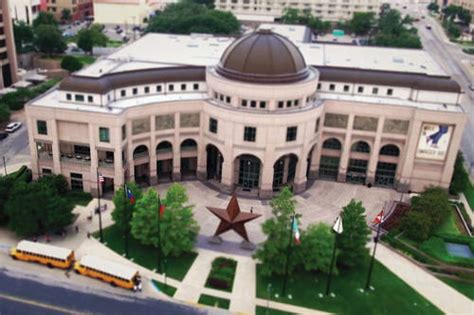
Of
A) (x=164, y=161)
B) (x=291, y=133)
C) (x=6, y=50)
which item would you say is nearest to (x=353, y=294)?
(x=291, y=133)

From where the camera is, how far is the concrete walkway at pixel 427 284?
169 feet

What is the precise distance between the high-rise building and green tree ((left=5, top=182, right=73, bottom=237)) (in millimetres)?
61216

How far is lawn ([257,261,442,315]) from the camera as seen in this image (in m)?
50.2

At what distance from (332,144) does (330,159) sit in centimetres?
263

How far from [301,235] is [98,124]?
31886mm

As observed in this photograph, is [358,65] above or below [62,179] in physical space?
above

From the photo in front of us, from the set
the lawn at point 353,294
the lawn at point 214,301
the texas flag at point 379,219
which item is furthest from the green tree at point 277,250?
the texas flag at point 379,219

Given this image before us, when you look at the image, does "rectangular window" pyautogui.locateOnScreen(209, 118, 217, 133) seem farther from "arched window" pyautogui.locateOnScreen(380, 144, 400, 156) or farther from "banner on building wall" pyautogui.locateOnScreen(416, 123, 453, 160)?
"banner on building wall" pyautogui.locateOnScreen(416, 123, 453, 160)

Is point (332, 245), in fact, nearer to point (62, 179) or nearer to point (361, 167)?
point (361, 167)

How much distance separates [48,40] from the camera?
419 ft

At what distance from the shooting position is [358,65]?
82188 mm

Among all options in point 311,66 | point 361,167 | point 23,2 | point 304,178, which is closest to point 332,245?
point 304,178

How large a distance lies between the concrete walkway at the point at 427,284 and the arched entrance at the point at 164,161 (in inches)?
1343

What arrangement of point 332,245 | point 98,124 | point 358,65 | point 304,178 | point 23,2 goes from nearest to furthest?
point 332,245
point 98,124
point 304,178
point 358,65
point 23,2
